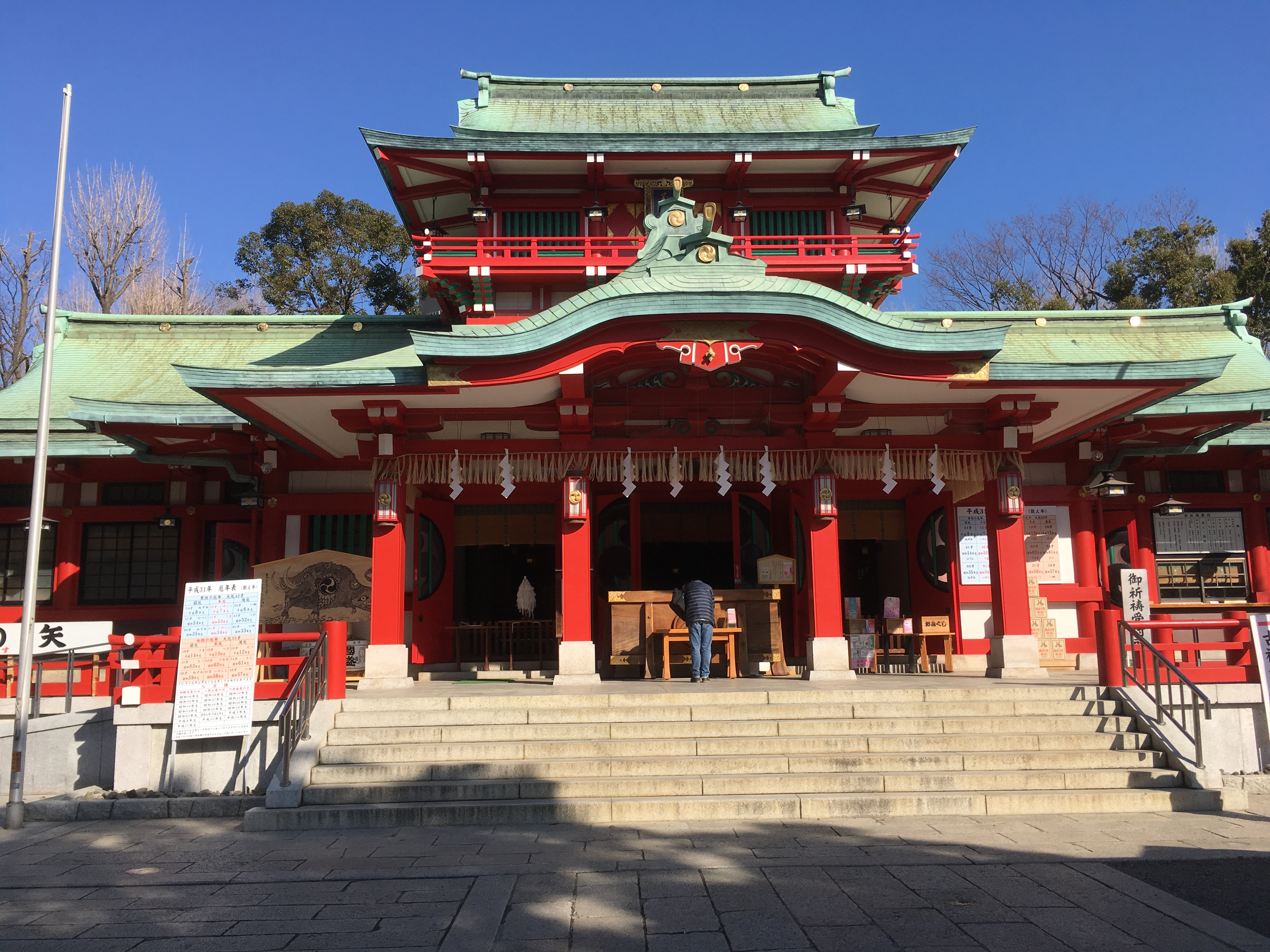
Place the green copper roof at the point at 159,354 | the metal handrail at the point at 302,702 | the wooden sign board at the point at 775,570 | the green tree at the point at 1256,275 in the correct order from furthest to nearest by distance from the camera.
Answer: the green tree at the point at 1256,275
the green copper roof at the point at 159,354
the wooden sign board at the point at 775,570
the metal handrail at the point at 302,702

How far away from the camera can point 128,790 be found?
1012 centimetres

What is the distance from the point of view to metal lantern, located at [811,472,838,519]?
43.1 feet

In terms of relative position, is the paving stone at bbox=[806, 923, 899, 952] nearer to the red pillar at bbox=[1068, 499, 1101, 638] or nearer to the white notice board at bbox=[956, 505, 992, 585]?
the white notice board at bbox=[956, 505, 992, 585]

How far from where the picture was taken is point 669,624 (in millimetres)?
14141

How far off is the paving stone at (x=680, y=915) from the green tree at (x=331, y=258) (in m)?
A: 29.6

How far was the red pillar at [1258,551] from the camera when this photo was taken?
16375 mm

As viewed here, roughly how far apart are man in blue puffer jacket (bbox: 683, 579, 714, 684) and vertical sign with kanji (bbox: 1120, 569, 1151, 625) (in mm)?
7967

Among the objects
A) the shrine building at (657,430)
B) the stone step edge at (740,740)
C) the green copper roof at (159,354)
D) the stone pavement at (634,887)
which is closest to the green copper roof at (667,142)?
the shrine building at (657,430)

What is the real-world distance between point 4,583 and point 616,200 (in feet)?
44.3

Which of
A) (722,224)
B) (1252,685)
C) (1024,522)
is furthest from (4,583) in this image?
(1252,685)

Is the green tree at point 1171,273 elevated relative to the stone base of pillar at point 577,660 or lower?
elevated

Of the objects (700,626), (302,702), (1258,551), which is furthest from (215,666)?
(1258,551)

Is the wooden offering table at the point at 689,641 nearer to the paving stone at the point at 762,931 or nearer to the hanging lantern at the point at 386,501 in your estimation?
the hanging lantern at the point at 386,501

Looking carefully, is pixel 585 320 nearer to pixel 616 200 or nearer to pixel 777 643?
pixel 777 643
